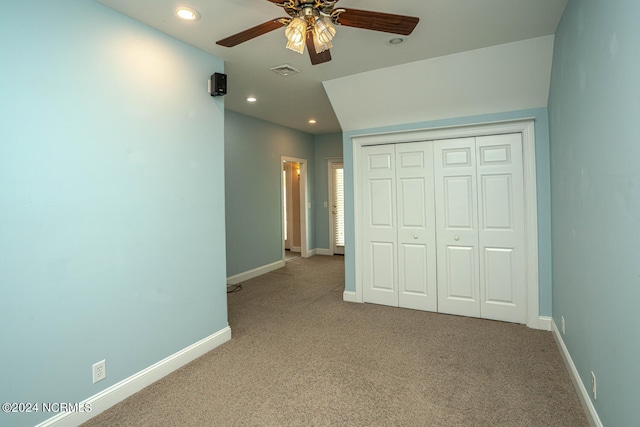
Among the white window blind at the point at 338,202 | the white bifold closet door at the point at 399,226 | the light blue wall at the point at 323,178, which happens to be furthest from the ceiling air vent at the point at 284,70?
the white window blind at the point at 338,202

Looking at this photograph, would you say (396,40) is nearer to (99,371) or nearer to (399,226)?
(399,226)

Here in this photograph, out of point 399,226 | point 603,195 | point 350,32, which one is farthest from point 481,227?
point 350,32

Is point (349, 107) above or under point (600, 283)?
above

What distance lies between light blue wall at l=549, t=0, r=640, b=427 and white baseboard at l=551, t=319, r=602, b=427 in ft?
0.21

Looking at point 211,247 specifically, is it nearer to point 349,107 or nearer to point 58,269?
point 58,269

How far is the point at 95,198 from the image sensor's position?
203 cm

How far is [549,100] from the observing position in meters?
2.92

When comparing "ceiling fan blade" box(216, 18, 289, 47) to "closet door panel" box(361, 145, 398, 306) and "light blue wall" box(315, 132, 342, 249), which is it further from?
"light blue wall" box(315, 132, 342, 249)

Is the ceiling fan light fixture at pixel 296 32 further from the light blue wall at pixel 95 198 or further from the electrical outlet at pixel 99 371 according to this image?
the electrical outlet at pixel 99 371

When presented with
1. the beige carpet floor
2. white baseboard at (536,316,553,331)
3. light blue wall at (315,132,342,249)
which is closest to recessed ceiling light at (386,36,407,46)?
the beige carpet floor

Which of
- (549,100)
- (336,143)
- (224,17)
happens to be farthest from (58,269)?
(336,143)

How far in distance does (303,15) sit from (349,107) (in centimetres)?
203

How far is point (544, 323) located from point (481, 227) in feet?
3.48

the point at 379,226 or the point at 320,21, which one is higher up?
the point at 320,21
